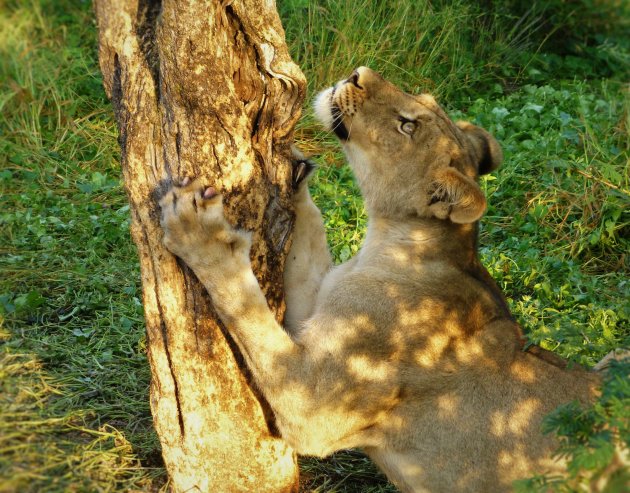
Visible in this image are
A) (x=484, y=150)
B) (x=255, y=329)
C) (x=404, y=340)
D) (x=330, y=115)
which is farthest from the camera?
(x=484, y=150)

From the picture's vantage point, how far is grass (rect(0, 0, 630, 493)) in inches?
164

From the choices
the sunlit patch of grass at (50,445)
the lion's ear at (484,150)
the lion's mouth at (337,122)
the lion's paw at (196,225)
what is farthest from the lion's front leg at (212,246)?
the lion's ear at (484,150)

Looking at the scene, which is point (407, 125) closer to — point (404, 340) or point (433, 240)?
point (433, 240)

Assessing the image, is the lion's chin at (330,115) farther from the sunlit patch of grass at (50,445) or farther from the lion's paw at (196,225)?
the sunlit patch of grass at (50,445)

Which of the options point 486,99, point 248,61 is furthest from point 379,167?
point 486,99

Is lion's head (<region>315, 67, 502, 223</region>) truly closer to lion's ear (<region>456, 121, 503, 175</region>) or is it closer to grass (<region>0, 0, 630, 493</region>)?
lion's ear (<region>456, 121, 503, 175</region>)

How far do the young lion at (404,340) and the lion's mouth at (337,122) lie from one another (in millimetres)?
335

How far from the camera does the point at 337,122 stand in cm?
487

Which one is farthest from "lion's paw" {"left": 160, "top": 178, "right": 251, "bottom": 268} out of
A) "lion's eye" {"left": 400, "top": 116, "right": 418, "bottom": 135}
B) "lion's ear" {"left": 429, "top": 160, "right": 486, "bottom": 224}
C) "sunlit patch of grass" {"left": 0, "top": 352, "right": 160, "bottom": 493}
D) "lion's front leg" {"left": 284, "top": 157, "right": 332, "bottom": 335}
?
"lion's eye" {"left": 400, "top": 116, "right": 418, "bottom": 135}

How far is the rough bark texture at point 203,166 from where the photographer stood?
3.56 metres

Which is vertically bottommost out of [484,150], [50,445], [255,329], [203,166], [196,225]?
[50,445]

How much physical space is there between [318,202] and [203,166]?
358cm

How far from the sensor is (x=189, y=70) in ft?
11.6

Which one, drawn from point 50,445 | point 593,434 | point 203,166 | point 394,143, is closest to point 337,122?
point 394,143
